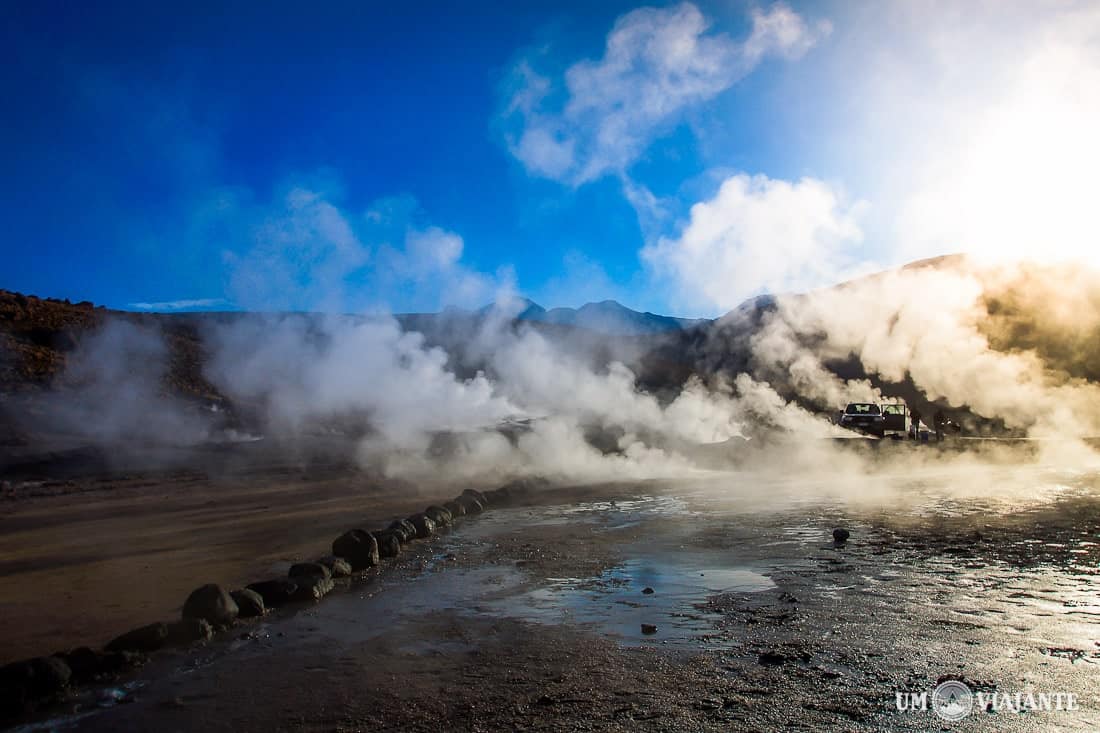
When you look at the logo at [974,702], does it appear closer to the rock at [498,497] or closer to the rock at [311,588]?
the rock at [311,588]

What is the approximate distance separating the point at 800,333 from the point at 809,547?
38.4 m

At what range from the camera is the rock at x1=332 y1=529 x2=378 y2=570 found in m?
9.23

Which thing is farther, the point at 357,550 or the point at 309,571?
the point at 357,550

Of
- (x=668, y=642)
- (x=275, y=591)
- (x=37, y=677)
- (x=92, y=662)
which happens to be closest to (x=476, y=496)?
(x=275, y=591)

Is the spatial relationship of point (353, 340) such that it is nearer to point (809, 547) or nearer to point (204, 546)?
point (204, 546)

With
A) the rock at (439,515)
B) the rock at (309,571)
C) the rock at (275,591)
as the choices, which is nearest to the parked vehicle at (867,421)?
the rock at (439,515)

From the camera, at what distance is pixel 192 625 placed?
6.31 meters

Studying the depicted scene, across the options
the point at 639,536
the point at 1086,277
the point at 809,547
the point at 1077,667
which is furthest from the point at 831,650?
the point at 1086,277

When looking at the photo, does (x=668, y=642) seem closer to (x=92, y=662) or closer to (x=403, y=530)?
(x=92, y=662)

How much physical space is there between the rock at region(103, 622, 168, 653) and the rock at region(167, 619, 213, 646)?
7 centimetres

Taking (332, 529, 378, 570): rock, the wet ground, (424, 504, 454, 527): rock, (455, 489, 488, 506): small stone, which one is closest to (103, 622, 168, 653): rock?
the wet ground

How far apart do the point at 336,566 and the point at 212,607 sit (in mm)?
2126

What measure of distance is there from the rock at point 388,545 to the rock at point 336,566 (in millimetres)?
1029

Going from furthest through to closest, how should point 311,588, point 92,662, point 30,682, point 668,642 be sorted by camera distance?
point 311,588 < point 668,642 < point 92,662 < point 30,682
